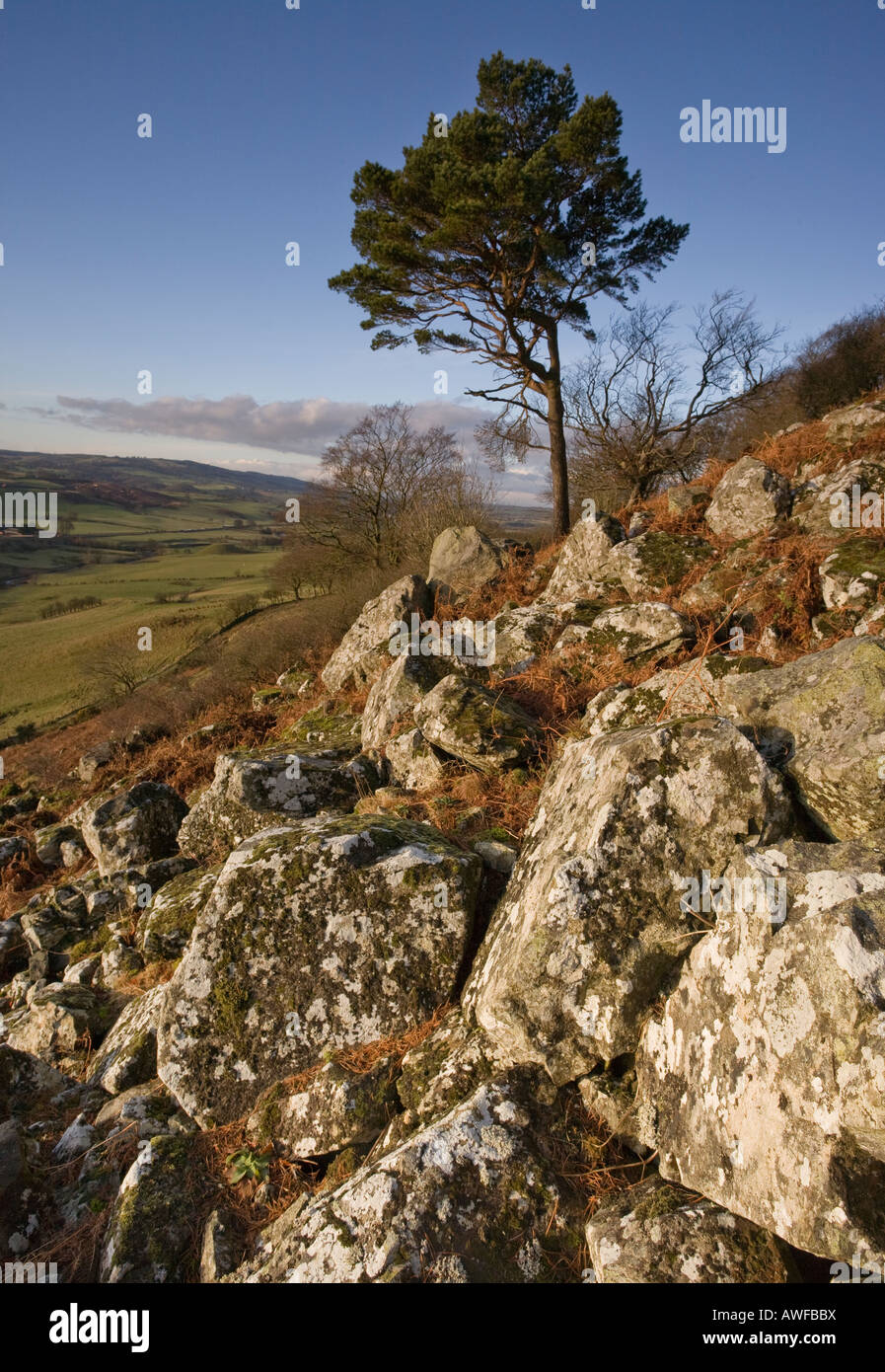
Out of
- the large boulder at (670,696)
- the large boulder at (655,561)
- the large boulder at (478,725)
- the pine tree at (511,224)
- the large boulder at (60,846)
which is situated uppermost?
the pine tree at (511,224)

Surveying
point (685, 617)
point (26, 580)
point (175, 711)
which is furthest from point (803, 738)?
point (26, 580)

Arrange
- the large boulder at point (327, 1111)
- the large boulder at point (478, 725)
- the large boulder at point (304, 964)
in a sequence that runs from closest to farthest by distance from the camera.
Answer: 1. the large boulder at point (327, 1111)
2. the large boulder at point (304, 964)
3. the large boulder at point (478, 725)

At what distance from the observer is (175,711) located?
59.0 ft

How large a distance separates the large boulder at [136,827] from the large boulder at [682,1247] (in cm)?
715

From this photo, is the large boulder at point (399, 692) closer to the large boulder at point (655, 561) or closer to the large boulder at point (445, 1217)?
the large boulder at point (655, 561)

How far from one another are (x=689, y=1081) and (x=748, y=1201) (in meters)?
0.47

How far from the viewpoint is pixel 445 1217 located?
2863 mm

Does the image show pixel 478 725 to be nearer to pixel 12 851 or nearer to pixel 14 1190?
pixel 14 1190

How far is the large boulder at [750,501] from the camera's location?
8.88 metres

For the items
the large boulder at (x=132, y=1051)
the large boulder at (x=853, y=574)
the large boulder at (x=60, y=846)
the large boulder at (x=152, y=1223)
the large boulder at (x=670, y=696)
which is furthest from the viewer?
the large boulder at (x=60, y=846)

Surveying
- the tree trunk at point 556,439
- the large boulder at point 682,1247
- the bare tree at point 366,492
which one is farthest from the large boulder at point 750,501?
the bare tree at point 366,492

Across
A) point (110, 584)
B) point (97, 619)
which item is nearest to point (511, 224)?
point (97, 619)

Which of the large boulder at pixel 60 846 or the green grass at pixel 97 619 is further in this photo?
the green grass at pixel 97 619
